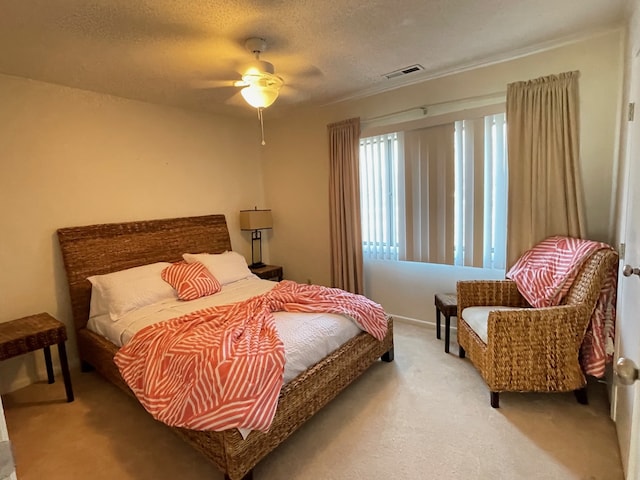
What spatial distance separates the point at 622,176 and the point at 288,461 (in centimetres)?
265

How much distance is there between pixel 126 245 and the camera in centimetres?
317

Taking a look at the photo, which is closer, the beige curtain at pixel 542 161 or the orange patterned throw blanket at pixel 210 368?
the orange patterned throw blanket at pixel 210 368

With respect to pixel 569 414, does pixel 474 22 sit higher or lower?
higher

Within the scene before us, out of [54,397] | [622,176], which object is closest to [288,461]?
[54,397]

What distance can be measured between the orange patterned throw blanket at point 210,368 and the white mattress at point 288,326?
8 cm

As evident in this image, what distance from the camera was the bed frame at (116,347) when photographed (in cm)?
166

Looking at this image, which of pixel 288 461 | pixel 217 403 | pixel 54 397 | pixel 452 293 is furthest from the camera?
pixel 452 293

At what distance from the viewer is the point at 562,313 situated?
203 cm

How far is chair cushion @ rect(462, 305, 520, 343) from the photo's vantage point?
7.54 feet

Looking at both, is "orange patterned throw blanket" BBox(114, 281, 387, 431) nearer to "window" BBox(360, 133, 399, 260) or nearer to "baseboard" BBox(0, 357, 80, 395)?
"baseboard" BBox(0, 357, 80, 395)

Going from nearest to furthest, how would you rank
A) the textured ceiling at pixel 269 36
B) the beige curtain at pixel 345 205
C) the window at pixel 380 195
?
1. the textured ceiling at pixel 269 36
2. the window at pixel 380 195
3. the beige curtain at pixel 345 205

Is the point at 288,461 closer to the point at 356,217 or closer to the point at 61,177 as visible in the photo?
the point at 356,217

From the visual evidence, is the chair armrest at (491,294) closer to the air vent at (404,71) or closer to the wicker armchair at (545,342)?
the wicker armchair at (545,342)

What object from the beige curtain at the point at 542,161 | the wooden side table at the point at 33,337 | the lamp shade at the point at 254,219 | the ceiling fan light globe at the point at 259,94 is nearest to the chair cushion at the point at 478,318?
the beige curtain at the point at 542,161
